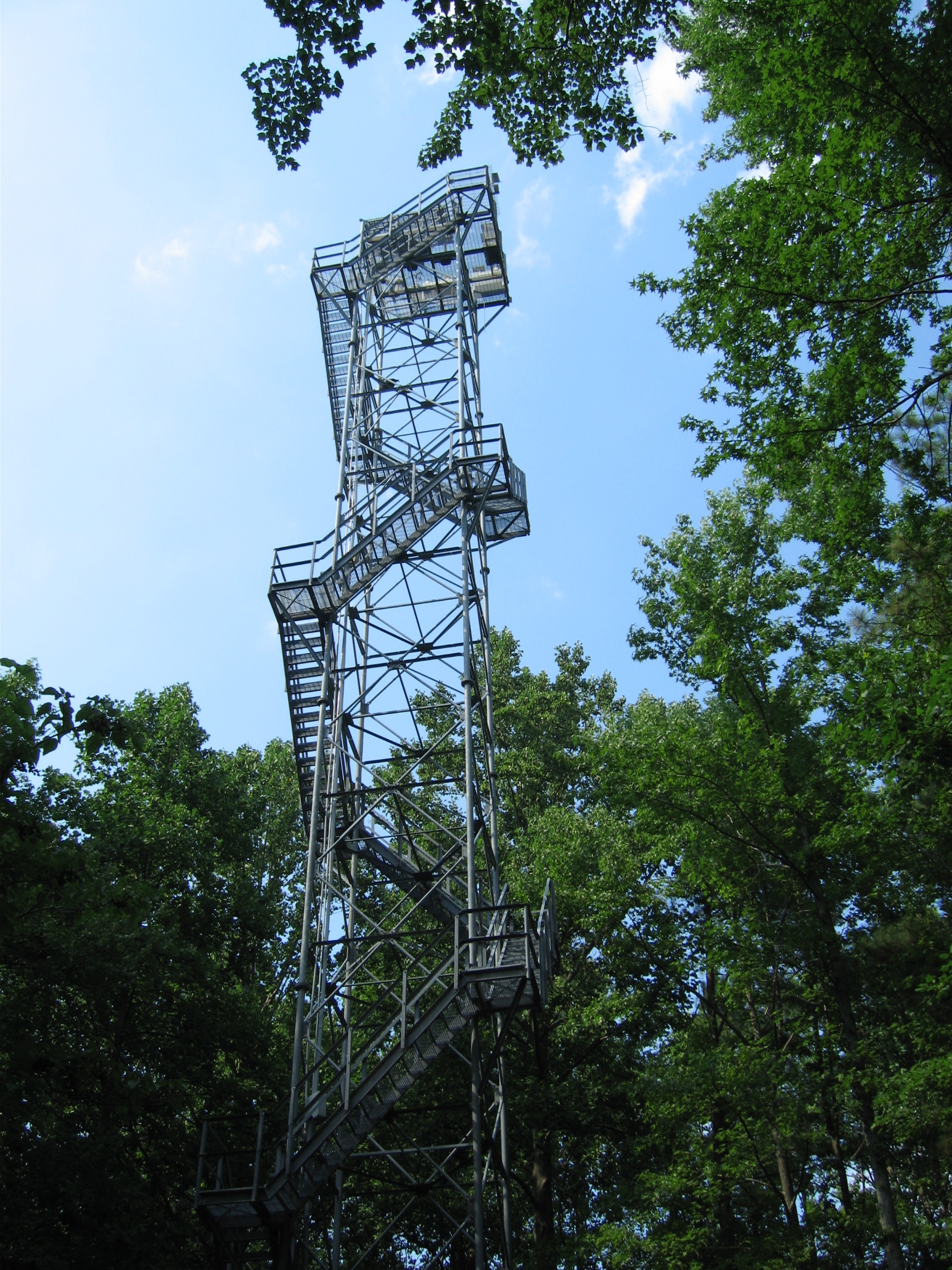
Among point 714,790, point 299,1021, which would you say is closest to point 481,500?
point 714,790

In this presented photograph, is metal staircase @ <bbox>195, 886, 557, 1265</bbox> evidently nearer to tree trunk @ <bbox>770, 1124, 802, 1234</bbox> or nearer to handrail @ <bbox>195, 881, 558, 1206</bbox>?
handrail @ <bbox>195, 881, 558, 1206</bbox>

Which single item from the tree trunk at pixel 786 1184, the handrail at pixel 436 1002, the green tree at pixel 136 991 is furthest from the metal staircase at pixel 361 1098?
the tree trunk at pixel 786 1184

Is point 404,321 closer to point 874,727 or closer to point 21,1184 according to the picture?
point 874,727

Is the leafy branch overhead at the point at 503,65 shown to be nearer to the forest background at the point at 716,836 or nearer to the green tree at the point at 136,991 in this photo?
the forest background at the point at 716,836

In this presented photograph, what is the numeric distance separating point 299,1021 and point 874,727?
294 inches

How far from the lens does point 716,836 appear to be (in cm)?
1561

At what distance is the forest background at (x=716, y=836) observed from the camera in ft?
36.1

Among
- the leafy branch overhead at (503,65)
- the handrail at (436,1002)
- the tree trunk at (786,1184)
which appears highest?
the leafy branch overhead at (503,65)

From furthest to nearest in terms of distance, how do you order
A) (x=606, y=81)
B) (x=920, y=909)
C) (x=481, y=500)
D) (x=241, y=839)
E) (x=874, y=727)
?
(x=241, y=839) < (x=481, y=500) < (x=920, y=909) < (x=874, y=727) < (x=606, y=81)

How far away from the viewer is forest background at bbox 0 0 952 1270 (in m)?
11.0

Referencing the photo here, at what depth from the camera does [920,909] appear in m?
15.1

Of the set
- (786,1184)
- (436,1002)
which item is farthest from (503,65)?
(786,1184)

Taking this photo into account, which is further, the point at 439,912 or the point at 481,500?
the point at 481,500

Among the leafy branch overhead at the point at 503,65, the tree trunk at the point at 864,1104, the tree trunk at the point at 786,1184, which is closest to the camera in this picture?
the leafy branch overhead at the point at 503,65
